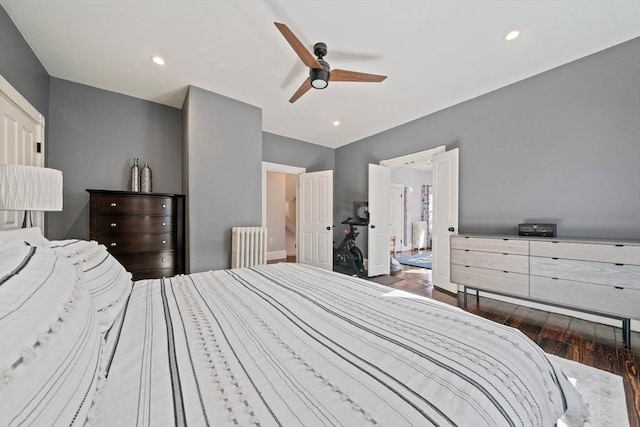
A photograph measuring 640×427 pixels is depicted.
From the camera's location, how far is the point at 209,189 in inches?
121

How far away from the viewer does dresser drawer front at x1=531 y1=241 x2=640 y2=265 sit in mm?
1887

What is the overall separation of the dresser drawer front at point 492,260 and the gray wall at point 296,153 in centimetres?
326

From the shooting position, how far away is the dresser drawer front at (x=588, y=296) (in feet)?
6.17

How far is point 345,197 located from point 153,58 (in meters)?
3.89

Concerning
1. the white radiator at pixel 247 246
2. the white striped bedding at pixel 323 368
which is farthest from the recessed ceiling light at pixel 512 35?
the white radiator at pixel 247 246

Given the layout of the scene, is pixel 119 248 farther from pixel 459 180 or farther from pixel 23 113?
pixel 459 180

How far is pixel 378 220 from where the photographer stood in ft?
14.4

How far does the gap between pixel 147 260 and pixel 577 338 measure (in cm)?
434

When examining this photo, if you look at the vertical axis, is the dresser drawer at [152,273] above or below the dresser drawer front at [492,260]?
below

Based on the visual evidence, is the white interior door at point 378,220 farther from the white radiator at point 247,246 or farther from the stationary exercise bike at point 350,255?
the white radiator at point 247,246

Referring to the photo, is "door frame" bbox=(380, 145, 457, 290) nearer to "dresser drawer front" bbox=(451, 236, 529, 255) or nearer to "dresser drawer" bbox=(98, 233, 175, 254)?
"dresser drawer front" bbox=(451, 236, 529, 255)

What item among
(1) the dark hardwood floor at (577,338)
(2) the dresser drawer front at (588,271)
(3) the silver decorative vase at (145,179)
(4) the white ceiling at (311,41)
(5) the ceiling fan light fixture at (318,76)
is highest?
(4) the white ceiling at (311,41)

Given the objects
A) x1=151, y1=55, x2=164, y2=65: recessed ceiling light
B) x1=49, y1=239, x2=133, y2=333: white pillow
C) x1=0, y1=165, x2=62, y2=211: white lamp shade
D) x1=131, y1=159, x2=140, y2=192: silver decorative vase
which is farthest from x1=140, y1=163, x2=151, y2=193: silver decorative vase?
x1=49, y1=239, x2=133, y2=333: white pillow

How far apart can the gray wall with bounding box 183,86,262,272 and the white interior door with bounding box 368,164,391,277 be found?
201 cm
